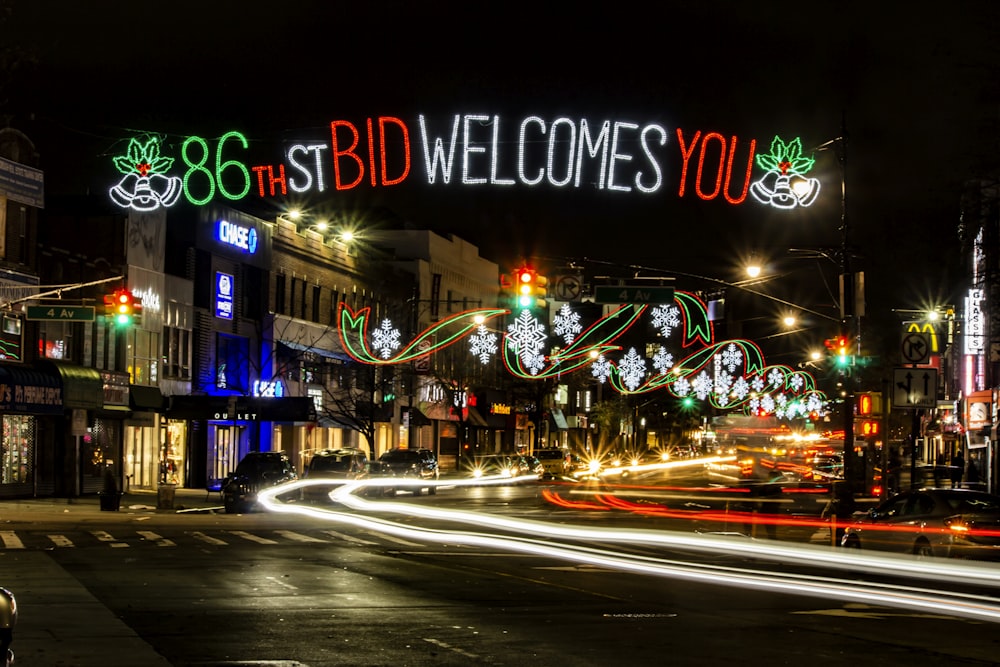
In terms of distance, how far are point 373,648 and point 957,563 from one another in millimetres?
10690

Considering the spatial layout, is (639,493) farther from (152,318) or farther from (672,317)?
(152,318)

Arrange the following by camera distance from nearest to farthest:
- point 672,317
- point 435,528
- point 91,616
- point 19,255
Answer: point 91,616 < point 435,528 < point 19,255 < point 672,317

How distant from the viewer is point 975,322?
205 ft

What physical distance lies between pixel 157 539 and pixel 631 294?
14985 mm

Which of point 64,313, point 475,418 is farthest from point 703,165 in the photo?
point 475,418

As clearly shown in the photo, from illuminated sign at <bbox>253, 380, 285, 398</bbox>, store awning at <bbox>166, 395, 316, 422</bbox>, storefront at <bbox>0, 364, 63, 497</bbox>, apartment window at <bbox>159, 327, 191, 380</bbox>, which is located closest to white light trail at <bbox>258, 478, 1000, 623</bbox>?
storefront at <bbox>0, 364, 63, 497</bbox>

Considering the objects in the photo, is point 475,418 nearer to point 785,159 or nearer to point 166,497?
point 166,497

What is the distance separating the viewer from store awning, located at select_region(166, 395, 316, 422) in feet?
173

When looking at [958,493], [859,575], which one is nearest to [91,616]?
[859,575]

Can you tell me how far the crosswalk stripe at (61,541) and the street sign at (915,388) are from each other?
1753 cm

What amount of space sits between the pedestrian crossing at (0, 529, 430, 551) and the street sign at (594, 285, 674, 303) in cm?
1032

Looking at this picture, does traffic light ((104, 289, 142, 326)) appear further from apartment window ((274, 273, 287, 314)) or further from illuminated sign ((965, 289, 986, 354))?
illuminated sign ((965, 289, 986, 354))

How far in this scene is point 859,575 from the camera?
20438 millimetres

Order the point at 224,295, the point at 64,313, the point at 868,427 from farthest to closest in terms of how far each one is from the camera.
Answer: the point at 224,295
the point at 64,313
the point at 868,427
